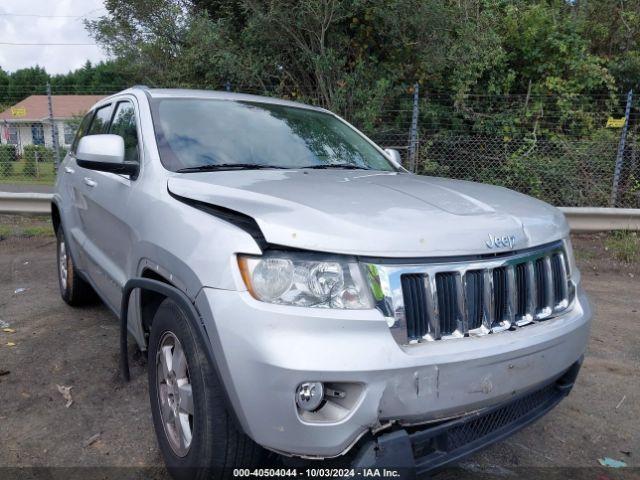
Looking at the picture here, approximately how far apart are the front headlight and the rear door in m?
1.11

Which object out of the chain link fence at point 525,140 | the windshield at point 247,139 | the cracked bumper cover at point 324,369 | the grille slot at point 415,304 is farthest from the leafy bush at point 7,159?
the grille slot at point 415,304

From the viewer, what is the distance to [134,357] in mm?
3568

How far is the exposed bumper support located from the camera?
1.73 meters

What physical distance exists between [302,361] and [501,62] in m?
8.71

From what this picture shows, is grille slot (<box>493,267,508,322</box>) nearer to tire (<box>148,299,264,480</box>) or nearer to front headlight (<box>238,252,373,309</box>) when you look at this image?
front headlight (<box>238,252,373,309</box>)

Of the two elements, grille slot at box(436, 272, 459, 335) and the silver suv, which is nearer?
the silver suv

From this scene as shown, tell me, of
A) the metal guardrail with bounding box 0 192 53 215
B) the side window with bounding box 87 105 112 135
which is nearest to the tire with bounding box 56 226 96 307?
the side window with bounding box 87 105 112 135

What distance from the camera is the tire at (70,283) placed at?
440 centimetres

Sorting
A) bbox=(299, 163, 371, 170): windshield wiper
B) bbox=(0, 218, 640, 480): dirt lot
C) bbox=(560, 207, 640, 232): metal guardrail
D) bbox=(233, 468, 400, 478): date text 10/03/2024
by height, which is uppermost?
bbox=(299, 163, 371, 170): windshield wiper

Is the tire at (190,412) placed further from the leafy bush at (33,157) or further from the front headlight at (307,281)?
the leafy bush at (33,157)

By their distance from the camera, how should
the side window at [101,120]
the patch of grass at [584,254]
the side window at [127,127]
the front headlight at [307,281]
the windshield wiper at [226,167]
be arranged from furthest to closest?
the patch of grass at [584,254]
the side window at [101,120]
the side window at [127,127]
the windshield wiper at [226,167]
the front headlight at [307,281]

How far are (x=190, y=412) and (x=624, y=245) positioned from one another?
21.7 ft

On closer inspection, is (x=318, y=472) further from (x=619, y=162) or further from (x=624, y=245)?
(x=619, y=162)

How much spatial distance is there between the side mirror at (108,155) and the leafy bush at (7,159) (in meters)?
8.29
